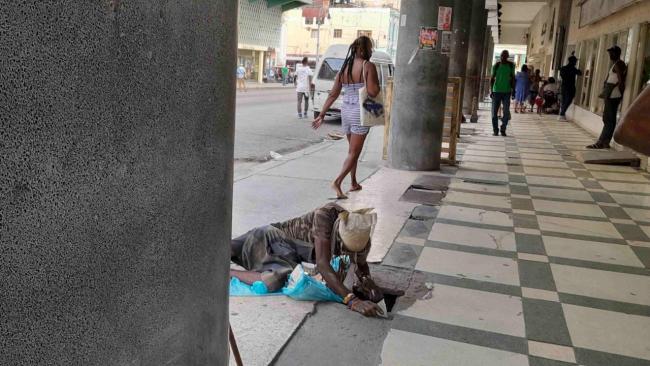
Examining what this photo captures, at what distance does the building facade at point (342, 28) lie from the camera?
187ft

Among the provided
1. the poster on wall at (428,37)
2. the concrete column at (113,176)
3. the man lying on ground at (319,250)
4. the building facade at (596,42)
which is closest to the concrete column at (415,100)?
the poster on wall at (428,37)

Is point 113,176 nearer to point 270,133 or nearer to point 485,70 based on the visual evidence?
point 270,133

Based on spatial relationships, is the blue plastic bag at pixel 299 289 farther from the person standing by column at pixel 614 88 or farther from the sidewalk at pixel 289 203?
the person standing by column at pixel 614 88

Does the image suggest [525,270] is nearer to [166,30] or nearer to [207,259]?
[207,259]

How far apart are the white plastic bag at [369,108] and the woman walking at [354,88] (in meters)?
0.04

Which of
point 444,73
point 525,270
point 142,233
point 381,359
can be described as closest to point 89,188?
point 142,233

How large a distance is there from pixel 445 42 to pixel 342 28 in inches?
2077

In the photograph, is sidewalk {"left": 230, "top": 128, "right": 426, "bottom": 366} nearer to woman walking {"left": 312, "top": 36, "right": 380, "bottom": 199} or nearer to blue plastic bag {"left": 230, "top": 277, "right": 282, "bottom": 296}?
blue plastic bag {"left": 230, "top": 277, "right": 282, "bottom": 296}

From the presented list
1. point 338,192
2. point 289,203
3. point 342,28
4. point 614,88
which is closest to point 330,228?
point 289,203

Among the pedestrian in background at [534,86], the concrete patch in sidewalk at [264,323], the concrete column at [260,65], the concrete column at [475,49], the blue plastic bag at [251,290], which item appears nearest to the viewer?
the concrete patch in sidewalk at [264,323]

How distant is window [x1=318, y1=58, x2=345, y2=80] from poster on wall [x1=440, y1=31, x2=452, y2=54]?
25.9ft

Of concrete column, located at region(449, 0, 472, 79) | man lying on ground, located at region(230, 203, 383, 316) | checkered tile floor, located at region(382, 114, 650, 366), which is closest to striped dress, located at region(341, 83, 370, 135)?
checkered tile floor, located at region(382, 114, 650, 366)

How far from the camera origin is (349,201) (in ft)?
19.7

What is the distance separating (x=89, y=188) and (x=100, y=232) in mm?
102
